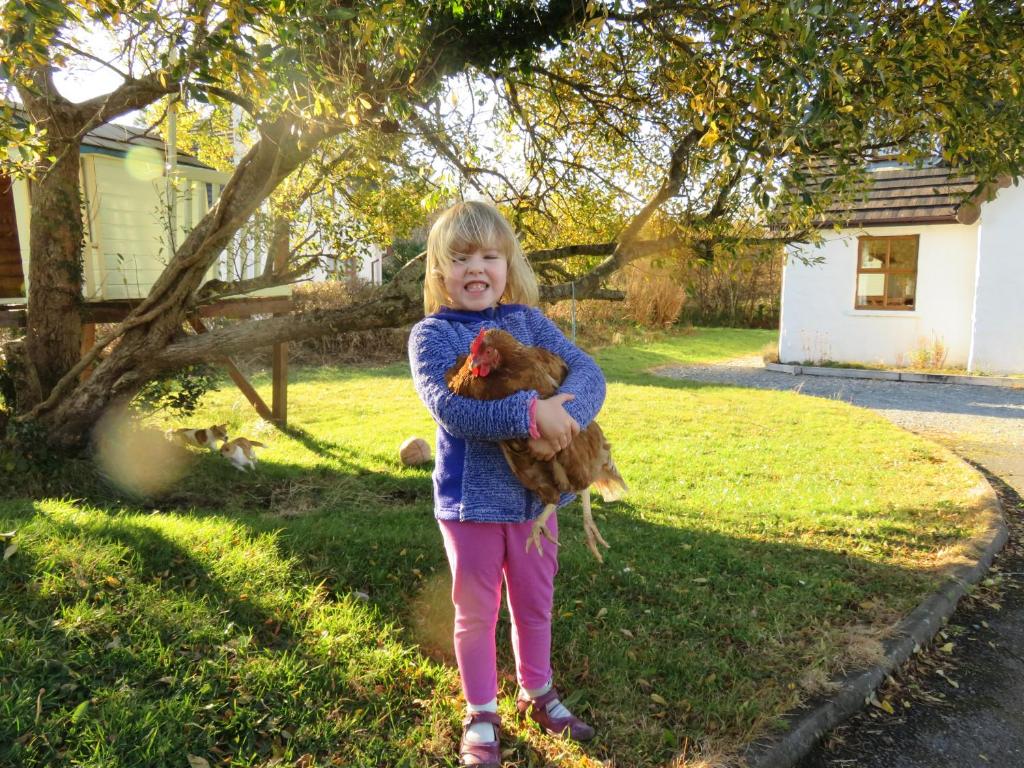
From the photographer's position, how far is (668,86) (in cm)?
481

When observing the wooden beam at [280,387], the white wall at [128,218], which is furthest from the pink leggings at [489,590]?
the wooden beam at [280,387]

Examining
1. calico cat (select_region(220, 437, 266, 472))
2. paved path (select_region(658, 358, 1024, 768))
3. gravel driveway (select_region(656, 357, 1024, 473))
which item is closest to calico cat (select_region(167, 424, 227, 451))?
calico cat (select_region(220, 437, 266, 472))

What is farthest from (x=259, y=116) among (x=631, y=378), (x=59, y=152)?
(x=631, y=378)

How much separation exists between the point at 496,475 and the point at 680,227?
3.48 m

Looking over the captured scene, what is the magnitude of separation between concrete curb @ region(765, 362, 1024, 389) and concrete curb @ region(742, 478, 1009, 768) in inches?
352

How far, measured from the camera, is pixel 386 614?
334 cm

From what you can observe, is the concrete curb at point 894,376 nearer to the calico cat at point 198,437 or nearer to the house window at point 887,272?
the house window at point 887,272

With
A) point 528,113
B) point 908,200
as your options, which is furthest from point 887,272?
point 528,113

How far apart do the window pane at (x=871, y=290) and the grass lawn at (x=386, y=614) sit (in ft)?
31.7

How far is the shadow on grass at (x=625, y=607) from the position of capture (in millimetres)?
2801

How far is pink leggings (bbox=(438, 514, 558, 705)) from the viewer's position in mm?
2486

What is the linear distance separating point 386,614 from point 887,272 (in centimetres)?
1446

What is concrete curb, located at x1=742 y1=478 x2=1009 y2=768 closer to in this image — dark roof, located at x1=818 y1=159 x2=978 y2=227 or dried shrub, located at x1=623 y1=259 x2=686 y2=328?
dark roof, located at x1=818 y1=159 x2=978 y2=227

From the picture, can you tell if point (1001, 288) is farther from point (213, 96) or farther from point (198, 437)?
point (213, 96)
